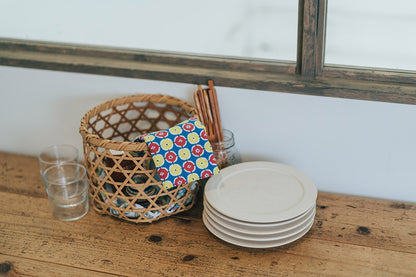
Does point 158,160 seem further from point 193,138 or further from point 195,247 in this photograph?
point 195,247

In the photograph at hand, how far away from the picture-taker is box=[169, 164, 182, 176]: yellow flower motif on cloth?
1121 mm

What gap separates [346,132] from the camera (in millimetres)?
1257

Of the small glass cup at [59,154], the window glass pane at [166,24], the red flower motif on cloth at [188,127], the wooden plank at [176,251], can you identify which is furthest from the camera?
the small glass cup at [59,154]

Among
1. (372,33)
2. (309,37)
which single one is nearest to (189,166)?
(309,37)

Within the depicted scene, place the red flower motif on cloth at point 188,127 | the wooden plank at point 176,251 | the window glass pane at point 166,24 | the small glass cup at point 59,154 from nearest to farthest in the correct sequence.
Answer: the wooden plank at point 176,251
the red flower motif on cloth at point 188,127
the window glass pane at point 166,24
the small glass cup at point 59,154

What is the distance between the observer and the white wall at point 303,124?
1229 mm

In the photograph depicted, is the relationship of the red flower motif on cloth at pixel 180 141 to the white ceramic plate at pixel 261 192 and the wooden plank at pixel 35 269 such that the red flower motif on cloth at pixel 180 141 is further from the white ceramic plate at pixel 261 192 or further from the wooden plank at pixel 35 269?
the wooden plank at pixel 35 269

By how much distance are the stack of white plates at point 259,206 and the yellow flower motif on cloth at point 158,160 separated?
0.14m

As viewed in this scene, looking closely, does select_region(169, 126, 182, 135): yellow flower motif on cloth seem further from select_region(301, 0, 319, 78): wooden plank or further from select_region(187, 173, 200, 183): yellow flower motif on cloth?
select_region(301, 0, 319, 78): wooden plank

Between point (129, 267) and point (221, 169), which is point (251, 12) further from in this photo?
point (129, 267)

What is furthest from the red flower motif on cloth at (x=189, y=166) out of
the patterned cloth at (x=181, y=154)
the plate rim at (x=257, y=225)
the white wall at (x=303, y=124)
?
the white wall at (x=303, y=124)

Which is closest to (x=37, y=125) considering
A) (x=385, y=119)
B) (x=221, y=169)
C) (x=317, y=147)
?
(x=221, y=169)

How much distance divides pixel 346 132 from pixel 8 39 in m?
1.05

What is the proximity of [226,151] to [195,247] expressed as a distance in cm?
29
